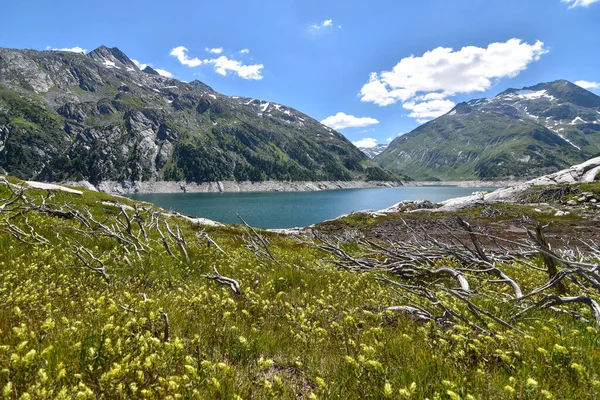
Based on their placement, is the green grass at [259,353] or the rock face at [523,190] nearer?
the green grass at [259,353]

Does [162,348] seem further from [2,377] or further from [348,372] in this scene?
[348,372]

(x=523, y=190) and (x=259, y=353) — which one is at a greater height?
(x=523, y=190)

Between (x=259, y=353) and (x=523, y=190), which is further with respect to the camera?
(x=523, y=190)

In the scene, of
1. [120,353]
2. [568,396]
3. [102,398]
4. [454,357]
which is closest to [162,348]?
[120,353]

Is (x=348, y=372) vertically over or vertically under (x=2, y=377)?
under

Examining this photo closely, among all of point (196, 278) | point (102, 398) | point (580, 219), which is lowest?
point (580, 219)

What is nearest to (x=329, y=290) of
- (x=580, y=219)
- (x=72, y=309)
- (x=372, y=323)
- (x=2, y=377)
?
(x=372, y=323)

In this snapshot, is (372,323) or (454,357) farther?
(372,323)

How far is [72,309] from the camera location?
4.85 m

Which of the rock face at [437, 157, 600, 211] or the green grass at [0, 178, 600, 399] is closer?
the green grass at [0, 178, 600, 399]

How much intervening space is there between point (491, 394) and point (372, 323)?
2.48m

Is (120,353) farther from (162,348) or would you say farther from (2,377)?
(2,377)

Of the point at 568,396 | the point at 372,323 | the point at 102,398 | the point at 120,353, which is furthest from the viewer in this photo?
the point at 372,323

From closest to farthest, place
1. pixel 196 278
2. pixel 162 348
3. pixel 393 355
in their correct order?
pixel 162 348
pixel 393 355
pixel 196 278
